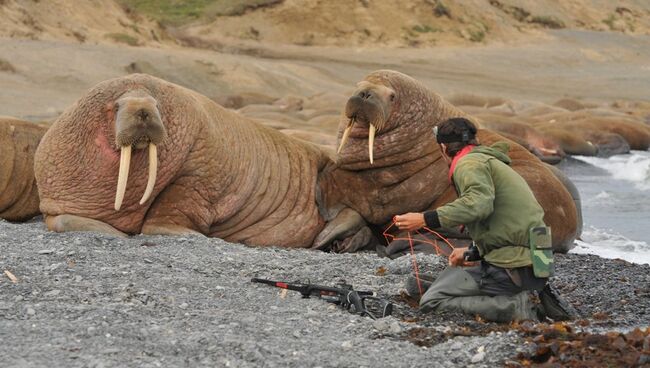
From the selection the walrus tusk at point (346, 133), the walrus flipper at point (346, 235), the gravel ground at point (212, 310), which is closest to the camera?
the gravel ground at point (212, 310)

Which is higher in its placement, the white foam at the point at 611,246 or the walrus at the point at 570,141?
the white foam at the point at 611,246

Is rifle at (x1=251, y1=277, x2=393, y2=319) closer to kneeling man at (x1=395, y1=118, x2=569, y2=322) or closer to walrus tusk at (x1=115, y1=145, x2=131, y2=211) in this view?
kneeling man at (x1=395, y1=118, x2=569, y2=322)

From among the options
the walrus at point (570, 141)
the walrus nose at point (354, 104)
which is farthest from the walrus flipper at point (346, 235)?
the walrus at point (570, 141)

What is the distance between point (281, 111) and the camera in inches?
776

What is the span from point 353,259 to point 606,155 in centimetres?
1475

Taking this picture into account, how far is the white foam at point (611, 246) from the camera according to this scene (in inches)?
362

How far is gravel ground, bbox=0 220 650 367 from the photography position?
14.2 feet

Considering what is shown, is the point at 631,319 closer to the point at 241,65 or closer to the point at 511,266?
the point at 511,266

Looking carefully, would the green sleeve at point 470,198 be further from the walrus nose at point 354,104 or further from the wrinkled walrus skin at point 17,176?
the wrinkled walrus skin at point 17,176

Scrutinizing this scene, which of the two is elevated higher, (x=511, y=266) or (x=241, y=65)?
(x=511, y=266)

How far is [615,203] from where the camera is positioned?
14.3 meters

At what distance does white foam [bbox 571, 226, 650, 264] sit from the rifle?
379 centimetres

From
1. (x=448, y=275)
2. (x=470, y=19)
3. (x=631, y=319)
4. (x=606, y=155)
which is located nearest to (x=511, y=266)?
(x=448, y=275)

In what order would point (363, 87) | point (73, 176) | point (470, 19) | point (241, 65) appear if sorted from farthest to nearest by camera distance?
point (470, 19)
point (241, 65)
point (363, 87)
point (73, 176)
